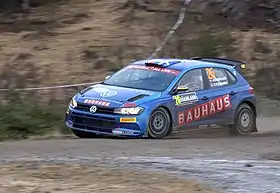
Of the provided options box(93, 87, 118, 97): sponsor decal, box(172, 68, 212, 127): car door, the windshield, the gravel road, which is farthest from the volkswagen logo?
box(172, 68, 212, 127): car door

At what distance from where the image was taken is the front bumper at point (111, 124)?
1475cm

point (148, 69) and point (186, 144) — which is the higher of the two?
point (148, 69)

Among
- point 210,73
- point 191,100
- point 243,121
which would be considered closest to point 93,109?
point 191,100

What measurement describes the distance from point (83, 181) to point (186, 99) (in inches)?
260

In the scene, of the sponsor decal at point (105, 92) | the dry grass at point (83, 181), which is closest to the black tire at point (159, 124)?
the sponsor decal at point (105, 92)

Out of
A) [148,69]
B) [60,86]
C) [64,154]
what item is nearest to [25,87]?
[60,86]

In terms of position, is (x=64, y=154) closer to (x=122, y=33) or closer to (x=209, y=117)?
(x=209, y=117)

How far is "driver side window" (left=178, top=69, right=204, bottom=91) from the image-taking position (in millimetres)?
15821

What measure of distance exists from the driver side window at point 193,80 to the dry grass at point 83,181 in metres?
5.90

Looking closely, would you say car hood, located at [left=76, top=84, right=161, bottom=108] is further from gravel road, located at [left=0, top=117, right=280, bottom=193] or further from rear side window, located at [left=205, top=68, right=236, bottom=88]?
rear side window, located at [left=205, top=68, right=236, bottom=88]

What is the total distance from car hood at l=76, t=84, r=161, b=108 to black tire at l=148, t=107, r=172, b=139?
0.95ft

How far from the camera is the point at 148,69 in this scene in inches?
639

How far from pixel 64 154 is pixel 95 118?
3262mm

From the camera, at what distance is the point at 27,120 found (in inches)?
621
